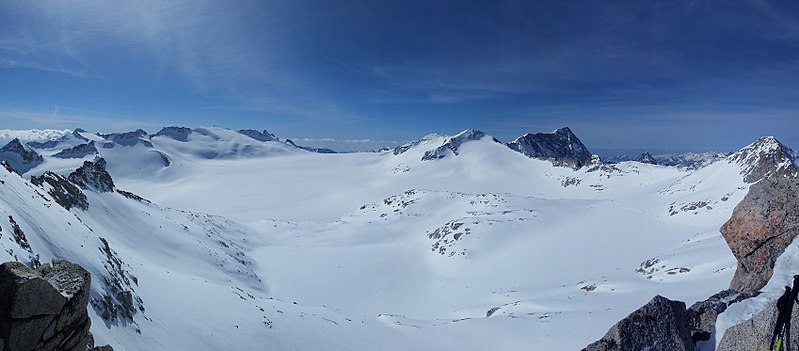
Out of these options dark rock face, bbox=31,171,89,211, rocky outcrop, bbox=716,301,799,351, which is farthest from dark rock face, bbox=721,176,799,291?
dark rock face, bbox=31,171,89,211

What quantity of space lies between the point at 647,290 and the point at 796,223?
62.9ft

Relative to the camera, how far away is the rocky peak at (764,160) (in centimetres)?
7212

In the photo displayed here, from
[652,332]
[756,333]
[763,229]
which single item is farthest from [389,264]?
[756,333]

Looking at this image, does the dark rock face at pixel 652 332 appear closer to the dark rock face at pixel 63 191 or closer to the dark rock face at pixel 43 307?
the dark rock face at pixel 43 307

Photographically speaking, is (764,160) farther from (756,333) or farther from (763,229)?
(756,333)

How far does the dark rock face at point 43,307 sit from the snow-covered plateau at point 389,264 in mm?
5244

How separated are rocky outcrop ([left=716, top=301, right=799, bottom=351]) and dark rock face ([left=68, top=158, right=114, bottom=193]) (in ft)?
171

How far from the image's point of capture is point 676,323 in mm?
9961

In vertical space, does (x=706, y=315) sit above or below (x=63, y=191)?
below

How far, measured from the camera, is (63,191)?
33500mm

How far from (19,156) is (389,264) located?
207929mm

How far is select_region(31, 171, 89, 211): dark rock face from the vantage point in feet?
105

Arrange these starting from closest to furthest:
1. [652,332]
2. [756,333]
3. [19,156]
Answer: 1. [756,333]
2. [652,332]
3. [19,156]

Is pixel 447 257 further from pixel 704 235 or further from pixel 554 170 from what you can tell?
pixel 554 170
